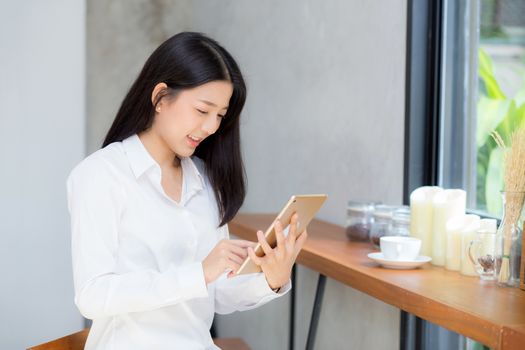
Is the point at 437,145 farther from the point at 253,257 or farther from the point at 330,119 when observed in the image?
the point at 253,257

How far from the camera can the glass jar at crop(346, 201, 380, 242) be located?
7.67ft

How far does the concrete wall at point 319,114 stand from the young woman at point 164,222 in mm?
838

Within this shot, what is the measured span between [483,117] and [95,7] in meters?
3.04

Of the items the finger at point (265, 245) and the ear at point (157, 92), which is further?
the ear at point (157, 92)

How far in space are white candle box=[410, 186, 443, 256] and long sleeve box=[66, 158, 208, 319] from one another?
74 centimetres

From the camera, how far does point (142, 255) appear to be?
5.46 feet

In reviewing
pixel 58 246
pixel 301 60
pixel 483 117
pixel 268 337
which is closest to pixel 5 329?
pixel 58 246

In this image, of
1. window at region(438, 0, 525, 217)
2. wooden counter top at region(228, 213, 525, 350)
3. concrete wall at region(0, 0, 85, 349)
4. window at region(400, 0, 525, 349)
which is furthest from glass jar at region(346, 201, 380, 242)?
concrete wall at region(0, 0, 85, 349)

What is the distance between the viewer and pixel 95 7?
4.67 metres

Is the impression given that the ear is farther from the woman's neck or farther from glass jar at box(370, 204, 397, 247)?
glass jar at box(370, 204, 397, 247)

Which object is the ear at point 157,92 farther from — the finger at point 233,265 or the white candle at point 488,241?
the white candle at point 488,241

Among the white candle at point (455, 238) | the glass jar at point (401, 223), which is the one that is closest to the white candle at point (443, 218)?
the white candle at point (455, 238)

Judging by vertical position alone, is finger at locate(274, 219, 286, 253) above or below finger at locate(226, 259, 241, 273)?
above

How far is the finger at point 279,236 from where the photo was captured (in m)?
1.47
